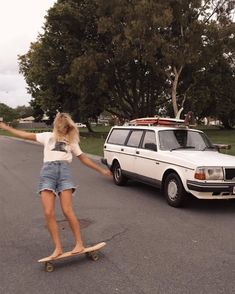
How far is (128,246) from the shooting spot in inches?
230

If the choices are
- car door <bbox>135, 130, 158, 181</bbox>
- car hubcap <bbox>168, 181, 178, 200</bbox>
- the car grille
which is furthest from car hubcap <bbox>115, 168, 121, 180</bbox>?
the car grille

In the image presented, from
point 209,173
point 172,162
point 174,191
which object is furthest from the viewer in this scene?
point 172,162

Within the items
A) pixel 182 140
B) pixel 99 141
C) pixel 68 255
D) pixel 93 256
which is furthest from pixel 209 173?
pixel 99 141

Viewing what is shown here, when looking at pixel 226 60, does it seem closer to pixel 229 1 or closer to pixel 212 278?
pixel 229 1

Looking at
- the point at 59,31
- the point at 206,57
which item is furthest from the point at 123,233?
the point at 59,31

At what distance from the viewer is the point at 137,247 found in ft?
19.0

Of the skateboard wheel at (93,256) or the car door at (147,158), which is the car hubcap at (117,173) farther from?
the skateboard wheel at (93,256)

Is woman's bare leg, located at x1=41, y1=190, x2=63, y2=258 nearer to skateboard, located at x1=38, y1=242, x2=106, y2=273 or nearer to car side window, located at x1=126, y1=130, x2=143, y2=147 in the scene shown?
skateboard, located at x1=38, y1=242, x2=106, y2=273

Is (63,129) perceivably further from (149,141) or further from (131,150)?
(131,150)

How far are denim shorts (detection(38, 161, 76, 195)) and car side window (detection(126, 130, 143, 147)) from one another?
5.28m

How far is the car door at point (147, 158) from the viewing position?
30.7 feet

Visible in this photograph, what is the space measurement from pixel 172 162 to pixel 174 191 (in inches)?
22.6

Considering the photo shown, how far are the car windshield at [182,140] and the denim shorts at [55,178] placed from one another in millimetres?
4424

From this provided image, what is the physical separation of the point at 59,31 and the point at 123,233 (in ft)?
103
